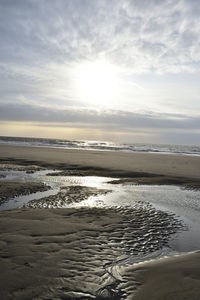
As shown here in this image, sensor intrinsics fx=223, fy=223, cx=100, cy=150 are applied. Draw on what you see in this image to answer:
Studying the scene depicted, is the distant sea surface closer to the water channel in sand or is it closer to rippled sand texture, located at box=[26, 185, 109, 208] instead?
the water channel in sand

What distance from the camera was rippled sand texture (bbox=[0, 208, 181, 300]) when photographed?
16.3 feet

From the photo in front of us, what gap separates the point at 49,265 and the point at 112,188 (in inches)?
423

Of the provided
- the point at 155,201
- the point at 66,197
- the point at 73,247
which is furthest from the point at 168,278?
the point at 66,197

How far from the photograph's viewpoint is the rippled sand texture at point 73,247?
16.3ft

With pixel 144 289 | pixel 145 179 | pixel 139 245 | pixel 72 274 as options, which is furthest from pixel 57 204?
pixel 145 179

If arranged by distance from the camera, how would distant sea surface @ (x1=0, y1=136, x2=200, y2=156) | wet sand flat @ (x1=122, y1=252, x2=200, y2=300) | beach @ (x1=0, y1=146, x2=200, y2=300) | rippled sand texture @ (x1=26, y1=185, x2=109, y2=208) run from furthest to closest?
1. distant sea surface @ (x1=0, y1=136, x2=200, y2=156)
2. rippled sand texture @ (x1=26, y1=185, x2=109, y2=208)
3. beach @ (x1=0, y1=146, x2=200, y2=300)
4. wet sand flat @ (x1=122, y1=252, x2=200, y2=300)

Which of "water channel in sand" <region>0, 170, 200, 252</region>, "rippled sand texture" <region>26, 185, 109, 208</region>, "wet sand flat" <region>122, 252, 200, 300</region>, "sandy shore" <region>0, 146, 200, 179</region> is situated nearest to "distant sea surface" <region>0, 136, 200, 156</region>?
"sandy shore" <region>0, 146, 200, 179</region>

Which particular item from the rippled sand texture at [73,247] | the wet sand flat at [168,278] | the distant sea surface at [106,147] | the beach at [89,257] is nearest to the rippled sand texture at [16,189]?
the beach at [89,257]

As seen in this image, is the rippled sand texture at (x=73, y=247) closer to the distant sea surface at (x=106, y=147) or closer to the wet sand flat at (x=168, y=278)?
the wet sand flat at (x=168, y=278)

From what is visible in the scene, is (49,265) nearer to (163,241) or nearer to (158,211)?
(163,241)

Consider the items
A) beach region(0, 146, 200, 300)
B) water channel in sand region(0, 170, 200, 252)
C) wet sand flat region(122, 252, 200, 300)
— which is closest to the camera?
wet sand flat region(122, 252, 200, 300)

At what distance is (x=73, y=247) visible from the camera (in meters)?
6.88

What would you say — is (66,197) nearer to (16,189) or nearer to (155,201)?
(16,189)

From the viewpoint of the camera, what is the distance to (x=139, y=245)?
23.9 ft
